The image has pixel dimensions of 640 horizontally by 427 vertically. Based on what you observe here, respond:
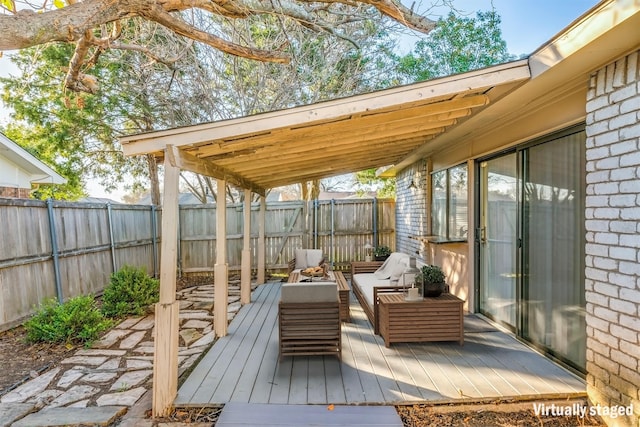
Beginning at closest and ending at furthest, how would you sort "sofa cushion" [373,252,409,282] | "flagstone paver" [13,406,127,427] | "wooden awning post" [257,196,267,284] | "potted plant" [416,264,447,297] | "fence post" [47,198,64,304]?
"flagstone paver" [13,406,127,427] → "potted plant" [416,264,447,297] → "sofa cushion" [373,252,409,282] → "fence post" [47,198,64,304] → "wooden awning post" [257,196,267,284]

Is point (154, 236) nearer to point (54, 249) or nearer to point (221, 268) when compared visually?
point (54, 249)

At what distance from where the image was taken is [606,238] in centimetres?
247

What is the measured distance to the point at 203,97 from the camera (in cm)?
901

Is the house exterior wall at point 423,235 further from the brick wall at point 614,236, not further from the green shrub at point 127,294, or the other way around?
the green shrub at point 127,294

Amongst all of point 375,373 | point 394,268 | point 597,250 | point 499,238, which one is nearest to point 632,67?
point 597,250

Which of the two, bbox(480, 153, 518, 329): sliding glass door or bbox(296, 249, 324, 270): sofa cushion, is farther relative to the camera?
bbox(296, 249, 324, 270): sofa cushion

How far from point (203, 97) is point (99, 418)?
25.9ft

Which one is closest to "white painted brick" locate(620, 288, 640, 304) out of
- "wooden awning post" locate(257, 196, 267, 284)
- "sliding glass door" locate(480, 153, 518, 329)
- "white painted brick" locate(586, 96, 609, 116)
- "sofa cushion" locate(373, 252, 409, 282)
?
"white painted brick" locate(586, 96, 609, 116)

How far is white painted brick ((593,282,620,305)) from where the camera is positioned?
2384 mm

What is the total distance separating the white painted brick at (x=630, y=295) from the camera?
7.25 ft

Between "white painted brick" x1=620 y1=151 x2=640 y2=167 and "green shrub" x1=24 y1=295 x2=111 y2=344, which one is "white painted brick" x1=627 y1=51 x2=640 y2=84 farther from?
"green shrub" x1=24 y1=295 x2=111 y2=344

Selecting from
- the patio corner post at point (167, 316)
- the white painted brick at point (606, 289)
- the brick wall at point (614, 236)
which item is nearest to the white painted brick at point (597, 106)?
the brick wall at point (614, 236)

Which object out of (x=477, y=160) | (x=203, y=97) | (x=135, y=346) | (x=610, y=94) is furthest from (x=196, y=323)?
(x=203, y=97)

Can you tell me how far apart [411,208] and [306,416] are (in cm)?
576
